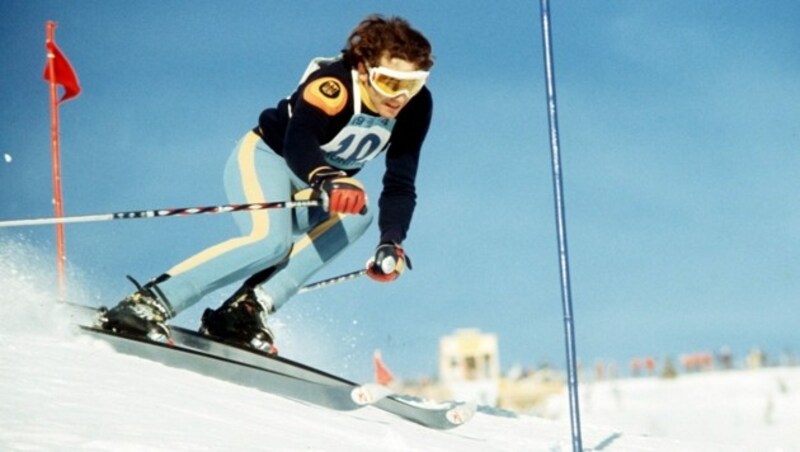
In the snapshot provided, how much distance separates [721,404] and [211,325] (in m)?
9.40

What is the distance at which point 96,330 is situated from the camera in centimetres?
372

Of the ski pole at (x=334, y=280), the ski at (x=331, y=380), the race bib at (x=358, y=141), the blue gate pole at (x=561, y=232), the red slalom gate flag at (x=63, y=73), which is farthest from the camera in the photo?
the red slalom gate flag at (x=63, y=73)

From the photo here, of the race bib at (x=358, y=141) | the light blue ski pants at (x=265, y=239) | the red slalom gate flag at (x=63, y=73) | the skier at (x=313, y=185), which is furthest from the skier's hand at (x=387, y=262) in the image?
the red slalom gate flag at (x=63, y=73)

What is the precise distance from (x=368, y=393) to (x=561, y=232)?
3.23 ft

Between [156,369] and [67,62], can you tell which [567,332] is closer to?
[156,369]

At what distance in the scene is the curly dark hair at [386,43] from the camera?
3.96m

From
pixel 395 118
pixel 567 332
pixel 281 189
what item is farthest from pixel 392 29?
pixel 567 332

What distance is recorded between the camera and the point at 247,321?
167 inches

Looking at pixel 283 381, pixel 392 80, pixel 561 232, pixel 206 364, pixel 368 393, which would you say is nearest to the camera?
pixel 561 232

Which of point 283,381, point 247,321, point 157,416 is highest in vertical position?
point 247,321

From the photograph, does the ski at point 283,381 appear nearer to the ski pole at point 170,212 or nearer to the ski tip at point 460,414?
the ski tip at point 460,414

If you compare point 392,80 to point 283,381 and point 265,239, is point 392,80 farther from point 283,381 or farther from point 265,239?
point 283,381

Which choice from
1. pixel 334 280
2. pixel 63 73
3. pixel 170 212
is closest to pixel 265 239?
pixel 170 212

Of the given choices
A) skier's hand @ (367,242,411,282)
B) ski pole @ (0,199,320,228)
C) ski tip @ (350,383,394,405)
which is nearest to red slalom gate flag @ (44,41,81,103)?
ski pole @ (0,199,320,228)
